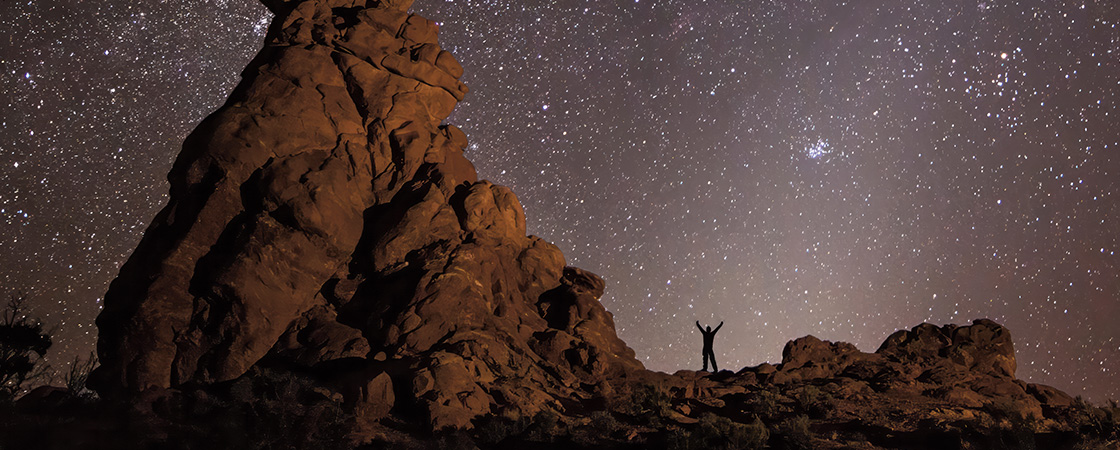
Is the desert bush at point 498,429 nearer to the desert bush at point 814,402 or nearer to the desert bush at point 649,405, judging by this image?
the desert bush at point 649,405

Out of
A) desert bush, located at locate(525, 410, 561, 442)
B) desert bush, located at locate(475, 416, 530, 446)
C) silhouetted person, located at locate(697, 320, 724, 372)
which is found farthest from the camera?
silhouetted person, located at locate(697, 320, 724, 372)

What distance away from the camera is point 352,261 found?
18969mm

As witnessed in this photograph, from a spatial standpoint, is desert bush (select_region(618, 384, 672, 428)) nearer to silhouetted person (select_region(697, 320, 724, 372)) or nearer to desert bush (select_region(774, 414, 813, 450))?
desert bush (select_region(774, 414, 813, 450))

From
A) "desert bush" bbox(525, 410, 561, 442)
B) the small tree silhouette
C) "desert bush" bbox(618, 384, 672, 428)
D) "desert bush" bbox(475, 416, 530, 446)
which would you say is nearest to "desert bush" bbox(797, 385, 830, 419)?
"desert bush" bbox(618, 384, 672, 428)

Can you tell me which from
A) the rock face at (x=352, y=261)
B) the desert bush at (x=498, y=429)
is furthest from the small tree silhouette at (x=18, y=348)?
the desert bush at (x=498, y=429)

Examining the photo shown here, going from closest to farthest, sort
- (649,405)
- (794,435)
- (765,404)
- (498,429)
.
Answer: (794,435), (498,429), (765,404), (649,405)

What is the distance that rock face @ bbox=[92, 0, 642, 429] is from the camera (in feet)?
53.3

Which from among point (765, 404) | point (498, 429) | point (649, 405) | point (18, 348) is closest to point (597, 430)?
point (649, 405)

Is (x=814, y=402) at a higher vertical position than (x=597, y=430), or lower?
higher

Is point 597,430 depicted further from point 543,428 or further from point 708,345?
point 708,345

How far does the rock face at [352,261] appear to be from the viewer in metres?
16.2

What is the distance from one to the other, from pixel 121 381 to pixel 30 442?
111 inches

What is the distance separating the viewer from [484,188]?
816 inches

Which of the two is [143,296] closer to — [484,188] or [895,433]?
[484,188]
